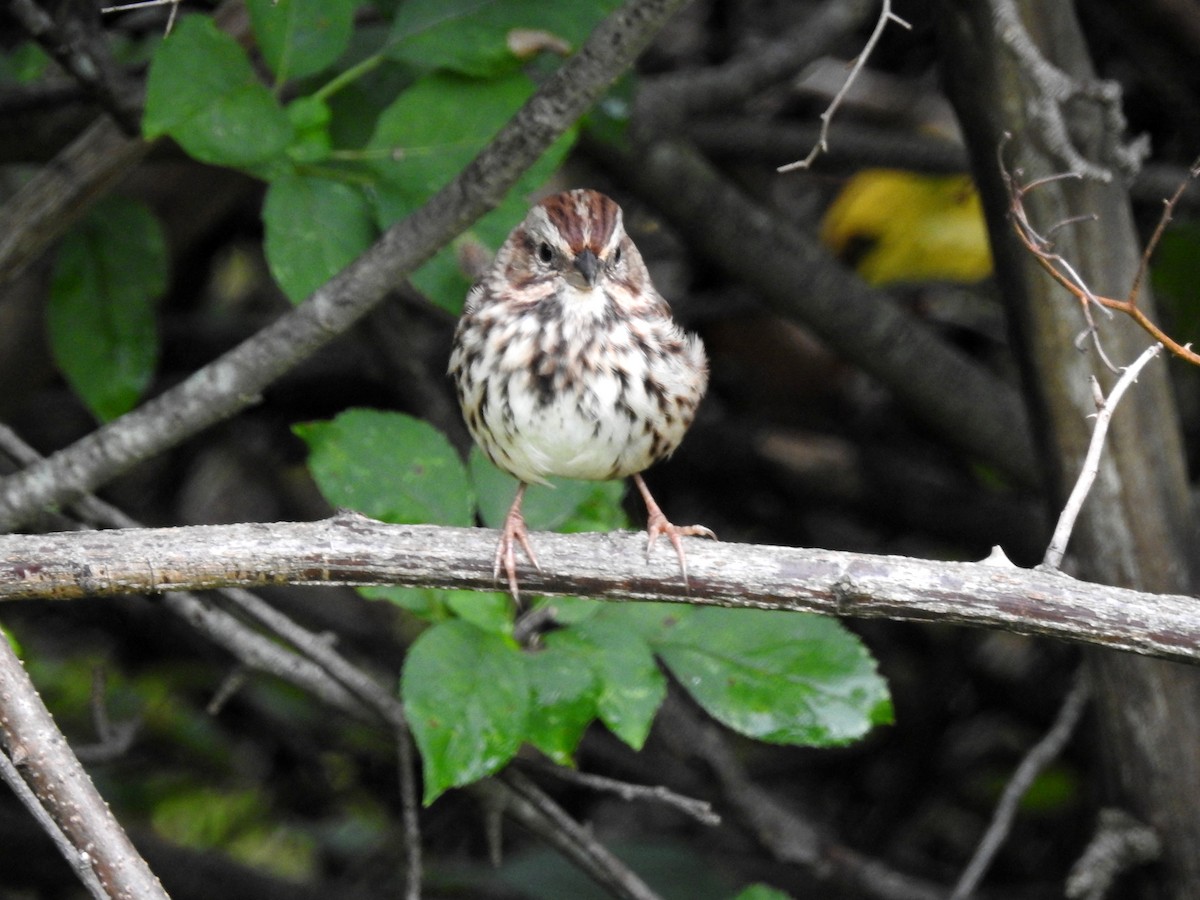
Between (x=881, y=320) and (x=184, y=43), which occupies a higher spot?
(x=184, y=43)

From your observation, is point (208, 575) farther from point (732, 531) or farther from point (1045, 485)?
point (732, 531)

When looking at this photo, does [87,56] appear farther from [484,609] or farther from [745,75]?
[745,75]

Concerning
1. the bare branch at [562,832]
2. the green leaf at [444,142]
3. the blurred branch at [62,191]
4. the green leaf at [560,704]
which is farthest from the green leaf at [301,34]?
the bare branch at [562,832]

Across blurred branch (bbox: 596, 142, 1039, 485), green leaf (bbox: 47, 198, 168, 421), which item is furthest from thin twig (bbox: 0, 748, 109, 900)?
blurred branch (bbox: 596, 142, 1039, 485)

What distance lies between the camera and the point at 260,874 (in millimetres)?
4348

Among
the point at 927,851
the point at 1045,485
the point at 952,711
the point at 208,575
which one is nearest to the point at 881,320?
the point at 1045,485

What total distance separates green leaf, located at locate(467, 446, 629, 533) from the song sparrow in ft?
0.09

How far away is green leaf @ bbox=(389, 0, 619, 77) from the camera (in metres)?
2.88

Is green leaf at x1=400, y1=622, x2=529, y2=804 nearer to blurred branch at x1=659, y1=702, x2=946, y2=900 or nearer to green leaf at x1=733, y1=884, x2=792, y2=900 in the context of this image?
green leaf at x1=733, y1=884, x2=792, y2=900

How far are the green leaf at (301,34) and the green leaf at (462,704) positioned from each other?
1.13 metres

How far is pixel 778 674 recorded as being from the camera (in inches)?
108

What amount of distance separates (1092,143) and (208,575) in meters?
2.13

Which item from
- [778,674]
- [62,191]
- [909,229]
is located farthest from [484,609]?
[909,229]

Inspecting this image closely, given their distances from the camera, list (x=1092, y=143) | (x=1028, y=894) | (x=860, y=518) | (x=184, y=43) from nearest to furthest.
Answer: (x=184, y=43), (x=1092, y=143), (x=1028, y=894), (x=860, y=518)
